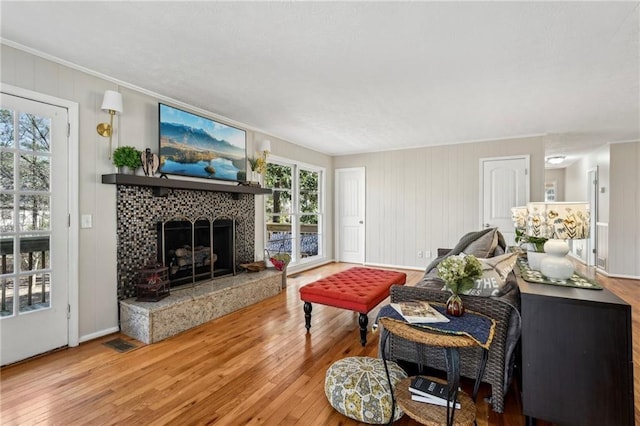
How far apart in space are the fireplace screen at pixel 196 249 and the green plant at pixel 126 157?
0.72m

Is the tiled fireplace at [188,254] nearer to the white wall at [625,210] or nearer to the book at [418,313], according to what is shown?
the book at [418,313]

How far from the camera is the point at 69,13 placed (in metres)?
2.01

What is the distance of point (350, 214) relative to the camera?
6.92 metres

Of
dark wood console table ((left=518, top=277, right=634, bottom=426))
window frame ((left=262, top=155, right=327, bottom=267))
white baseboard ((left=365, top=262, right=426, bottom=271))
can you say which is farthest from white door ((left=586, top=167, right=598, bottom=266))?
dark wood console table ((left=518, top=277, right=634, bottom=426))

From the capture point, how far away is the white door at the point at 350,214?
266 inches

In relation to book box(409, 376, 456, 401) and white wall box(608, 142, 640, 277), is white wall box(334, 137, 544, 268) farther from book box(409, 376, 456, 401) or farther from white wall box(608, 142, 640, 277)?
book box(409, 376, 456, 401)

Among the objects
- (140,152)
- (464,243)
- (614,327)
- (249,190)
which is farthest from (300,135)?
(614,327)

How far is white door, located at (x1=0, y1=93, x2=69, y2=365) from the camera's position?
2395 millimetres

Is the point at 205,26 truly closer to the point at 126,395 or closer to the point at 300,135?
the point at 126,395

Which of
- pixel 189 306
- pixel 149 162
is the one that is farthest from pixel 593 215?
pixel 149 162

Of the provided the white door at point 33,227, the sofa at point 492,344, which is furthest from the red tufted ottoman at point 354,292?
the white door at point 33,227

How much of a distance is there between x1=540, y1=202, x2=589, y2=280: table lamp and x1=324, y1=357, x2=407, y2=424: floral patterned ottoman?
1.15 m

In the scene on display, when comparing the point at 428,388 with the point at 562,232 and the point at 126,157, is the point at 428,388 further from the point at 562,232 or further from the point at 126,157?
the point at 126,157

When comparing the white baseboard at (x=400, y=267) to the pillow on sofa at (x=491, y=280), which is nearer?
the pillow on sofa at (x=491, y=280)
